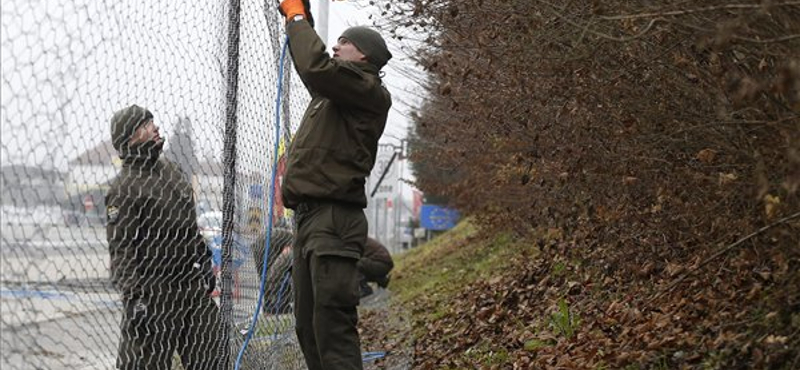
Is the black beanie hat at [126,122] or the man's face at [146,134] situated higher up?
the black beanie hat at [126,122]

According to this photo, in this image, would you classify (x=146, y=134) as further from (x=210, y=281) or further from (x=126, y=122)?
(x=210, y=281)

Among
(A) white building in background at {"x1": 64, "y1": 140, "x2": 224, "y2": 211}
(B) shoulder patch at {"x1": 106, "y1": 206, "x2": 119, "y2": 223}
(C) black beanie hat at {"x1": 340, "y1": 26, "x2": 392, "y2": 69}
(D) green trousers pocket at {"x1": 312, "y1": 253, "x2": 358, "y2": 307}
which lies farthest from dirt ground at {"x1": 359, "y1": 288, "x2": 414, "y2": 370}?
(A) white building in background at {"x1": 64, "y1": 140, "x2": 224, "y2": 211}

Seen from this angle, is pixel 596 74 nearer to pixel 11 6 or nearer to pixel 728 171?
pixel 728 171

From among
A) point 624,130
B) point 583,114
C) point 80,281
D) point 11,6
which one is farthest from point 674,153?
point 11,6

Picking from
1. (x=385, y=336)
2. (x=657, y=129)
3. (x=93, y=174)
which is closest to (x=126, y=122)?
(x=93, y=174)

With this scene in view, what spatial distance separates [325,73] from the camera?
15.6 ft

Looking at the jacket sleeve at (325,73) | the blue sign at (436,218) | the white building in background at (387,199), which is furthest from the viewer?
the blue sign at (436,218)

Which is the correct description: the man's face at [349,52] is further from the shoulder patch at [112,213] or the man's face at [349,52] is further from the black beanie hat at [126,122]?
→ the shoulder patch at [112,213]

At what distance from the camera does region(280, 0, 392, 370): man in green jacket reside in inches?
190

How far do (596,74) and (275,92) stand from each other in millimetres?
1883

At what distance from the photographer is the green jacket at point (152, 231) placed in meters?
4.17

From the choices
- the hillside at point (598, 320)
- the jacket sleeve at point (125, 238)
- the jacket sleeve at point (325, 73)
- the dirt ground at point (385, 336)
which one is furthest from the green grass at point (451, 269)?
the jacket sleeve at point (125, 238)

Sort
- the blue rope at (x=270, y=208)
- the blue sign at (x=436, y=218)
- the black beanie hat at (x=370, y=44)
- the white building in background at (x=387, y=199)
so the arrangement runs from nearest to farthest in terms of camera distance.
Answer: the black beanie hat at (x=370, y=44) → the blue rope at (x=270, y=208) → the white building in background at (x=387, y=199) → the blue sign at (x=436, y=218)

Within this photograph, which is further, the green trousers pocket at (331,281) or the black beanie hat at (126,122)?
the green trousers pocket at (331,281)
